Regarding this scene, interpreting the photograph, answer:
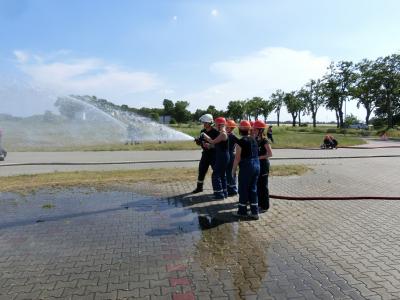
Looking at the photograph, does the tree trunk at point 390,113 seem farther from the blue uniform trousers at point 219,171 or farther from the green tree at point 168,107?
the blue uniform trousers at point 219,171

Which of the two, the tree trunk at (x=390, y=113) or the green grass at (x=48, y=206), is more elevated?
the tree trunk at (x=390, y=113)

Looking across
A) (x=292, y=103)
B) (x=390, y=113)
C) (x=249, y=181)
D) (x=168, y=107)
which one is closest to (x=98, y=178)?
(x=249, y=181)

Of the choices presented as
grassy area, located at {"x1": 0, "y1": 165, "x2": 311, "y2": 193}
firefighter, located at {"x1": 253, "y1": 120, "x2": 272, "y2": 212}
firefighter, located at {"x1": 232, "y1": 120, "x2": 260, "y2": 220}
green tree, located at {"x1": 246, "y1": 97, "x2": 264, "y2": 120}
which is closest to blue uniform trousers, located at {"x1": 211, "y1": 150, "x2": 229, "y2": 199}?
firefighter, located at {"x1": 253, "y1": 120, "x2": 272, "y2": 212}

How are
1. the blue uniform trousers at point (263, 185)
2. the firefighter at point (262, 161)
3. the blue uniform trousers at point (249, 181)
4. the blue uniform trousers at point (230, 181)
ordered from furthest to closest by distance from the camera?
the blue uniform trousers at point (230, 181) → the blue uniform trousers at point (263, 185) → the firefighter at point (262, 161) → the blue uniform trousers at point (249, 181)

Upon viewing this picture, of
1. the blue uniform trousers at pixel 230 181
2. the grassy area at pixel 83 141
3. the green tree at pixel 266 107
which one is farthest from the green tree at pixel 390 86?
the blue uniform trousers at pixel 230 181

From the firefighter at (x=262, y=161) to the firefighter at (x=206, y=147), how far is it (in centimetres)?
136

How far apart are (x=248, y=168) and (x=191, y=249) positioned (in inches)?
78.6

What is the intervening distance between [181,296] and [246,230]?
2367mm

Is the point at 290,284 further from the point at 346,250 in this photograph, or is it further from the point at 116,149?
the point at 116,149

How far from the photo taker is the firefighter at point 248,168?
6480 mm

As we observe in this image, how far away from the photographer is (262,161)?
7035mm

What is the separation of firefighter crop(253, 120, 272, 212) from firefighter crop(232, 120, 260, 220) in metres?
0.35

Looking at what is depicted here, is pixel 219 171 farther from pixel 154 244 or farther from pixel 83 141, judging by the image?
pixel 83 141

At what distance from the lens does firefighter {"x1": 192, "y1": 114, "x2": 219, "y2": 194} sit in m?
8.11
